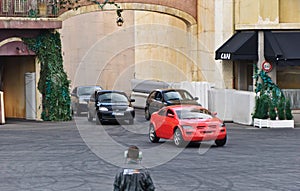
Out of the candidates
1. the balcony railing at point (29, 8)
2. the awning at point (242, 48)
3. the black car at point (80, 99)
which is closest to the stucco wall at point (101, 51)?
the black car at point (80, 99)

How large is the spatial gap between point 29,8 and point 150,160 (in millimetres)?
16538

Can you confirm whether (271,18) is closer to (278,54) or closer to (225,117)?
(278,54)

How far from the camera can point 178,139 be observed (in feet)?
80.4

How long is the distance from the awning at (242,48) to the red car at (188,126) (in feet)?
35.9

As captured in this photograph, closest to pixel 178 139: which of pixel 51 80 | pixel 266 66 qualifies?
pixel 266 66

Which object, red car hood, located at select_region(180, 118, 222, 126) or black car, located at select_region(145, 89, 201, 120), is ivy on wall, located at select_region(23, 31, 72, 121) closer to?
black car, located at select_region(145, 89, 201, 120)

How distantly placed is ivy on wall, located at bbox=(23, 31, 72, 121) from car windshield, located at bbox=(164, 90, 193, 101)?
15.5 ft

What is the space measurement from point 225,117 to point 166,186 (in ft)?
63.7

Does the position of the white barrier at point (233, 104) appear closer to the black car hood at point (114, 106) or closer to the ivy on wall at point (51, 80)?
the black car hood at point (114, 106)

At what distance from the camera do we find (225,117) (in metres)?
36.0

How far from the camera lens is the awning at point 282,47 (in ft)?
112

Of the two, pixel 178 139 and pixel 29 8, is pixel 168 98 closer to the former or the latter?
pixel 29 8

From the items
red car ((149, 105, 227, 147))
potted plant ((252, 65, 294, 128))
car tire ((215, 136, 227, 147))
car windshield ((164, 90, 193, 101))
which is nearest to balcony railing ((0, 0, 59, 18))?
car windshield ((164, 90, 193, 101))

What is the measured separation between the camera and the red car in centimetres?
2412
